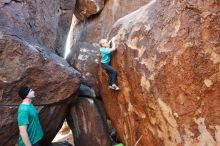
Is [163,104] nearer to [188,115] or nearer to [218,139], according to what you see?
[188,115]

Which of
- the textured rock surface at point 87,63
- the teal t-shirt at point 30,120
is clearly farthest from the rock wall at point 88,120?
the teal t-shirt at point 30,120

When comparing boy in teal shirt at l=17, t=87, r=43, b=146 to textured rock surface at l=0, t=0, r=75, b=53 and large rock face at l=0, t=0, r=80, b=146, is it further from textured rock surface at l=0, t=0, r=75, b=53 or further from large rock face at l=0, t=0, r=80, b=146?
textured rock surface at l=0, t=0, r=75, b=53

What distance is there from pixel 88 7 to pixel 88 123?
554cm

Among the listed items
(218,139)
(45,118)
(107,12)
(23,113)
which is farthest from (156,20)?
(107,12)

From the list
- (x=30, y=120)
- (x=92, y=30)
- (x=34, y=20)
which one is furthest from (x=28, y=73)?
(x=92, y=30)

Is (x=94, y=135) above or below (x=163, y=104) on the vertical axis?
below

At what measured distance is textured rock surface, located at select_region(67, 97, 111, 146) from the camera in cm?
793

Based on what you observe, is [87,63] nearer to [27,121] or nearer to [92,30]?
[92,30]

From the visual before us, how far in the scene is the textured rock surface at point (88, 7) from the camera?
11.4m

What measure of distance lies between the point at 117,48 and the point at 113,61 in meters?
0.39

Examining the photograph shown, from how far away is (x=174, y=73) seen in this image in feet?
16.6

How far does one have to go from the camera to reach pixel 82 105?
814 centimetres

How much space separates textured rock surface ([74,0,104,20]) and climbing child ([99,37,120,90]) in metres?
4.70

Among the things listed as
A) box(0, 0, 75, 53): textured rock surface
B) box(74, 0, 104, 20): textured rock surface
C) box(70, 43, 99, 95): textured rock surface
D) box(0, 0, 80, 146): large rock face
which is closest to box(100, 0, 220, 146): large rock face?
box(0, 0, 80, 146): large rock face
